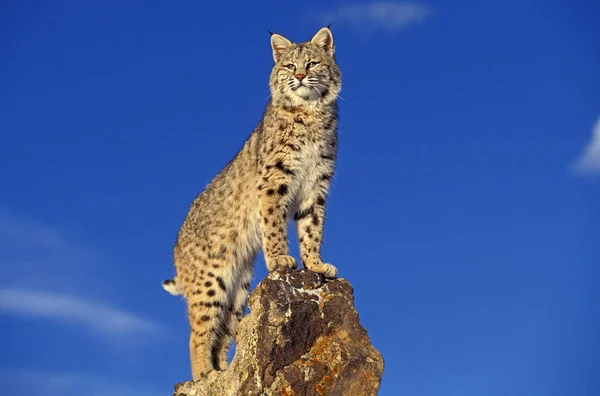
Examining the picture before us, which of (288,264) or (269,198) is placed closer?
(288,264)

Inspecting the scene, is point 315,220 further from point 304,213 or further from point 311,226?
point 304,213

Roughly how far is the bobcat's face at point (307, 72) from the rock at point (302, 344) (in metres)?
3.12

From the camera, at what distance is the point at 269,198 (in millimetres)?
11984

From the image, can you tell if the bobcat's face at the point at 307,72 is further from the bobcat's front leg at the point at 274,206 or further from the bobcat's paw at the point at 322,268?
the bobcat's paw at the point at 322,268

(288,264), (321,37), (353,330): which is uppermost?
(321,37)

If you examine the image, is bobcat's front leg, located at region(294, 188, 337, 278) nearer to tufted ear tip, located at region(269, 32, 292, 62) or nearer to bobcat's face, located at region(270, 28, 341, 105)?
bobcat's face, located at region(270, 28, 341, 105)

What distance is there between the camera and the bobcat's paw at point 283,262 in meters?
11.1

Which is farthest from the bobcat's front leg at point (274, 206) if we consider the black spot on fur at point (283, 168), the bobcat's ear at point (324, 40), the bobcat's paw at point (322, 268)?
the bobcat's ear at point (324, 40)

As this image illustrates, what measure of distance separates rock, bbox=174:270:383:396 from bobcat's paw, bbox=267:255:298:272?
51 cm

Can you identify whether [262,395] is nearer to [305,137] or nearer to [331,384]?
[331,384]

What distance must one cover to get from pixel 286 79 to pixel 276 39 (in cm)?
90

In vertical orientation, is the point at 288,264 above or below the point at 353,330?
above

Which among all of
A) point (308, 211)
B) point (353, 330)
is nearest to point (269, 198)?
point (308, 211)

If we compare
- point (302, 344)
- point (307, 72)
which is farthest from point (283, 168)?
point (302, 344)
